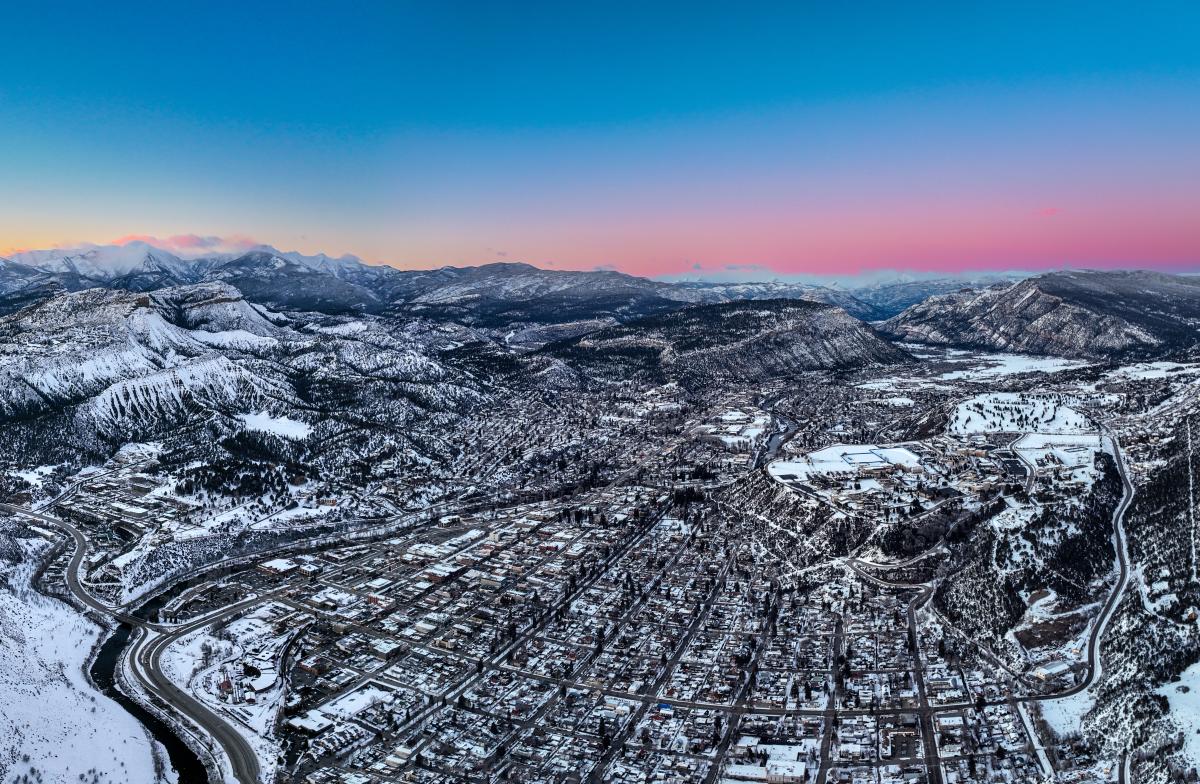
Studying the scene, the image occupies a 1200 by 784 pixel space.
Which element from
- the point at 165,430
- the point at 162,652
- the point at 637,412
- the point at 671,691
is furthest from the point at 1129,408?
the point at 165,430

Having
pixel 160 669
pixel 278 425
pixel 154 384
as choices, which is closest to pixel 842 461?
pixel 160 669

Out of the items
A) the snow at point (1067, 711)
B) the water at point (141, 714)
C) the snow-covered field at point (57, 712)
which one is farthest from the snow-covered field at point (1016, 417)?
the snow-covered field at point (57, 712)

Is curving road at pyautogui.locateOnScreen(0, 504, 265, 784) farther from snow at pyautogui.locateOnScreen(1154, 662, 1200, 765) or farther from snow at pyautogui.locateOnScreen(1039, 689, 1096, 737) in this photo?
snow at pyautogui.locateOnScreen(1154, 662, 1200, 765)

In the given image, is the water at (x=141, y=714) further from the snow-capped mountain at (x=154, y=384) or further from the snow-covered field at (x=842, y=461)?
the snow-covered field at (x=842, y=461)

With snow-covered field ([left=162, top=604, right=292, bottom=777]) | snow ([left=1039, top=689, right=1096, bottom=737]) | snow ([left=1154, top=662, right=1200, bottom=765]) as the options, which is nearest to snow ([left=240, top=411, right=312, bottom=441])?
snow-covered field ([left=162, top=604, right=292, bottom=777])

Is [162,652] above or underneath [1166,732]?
underneath

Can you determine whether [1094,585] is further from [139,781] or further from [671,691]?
[139,781]

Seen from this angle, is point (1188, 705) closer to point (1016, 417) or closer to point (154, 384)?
point (1016, 417)
